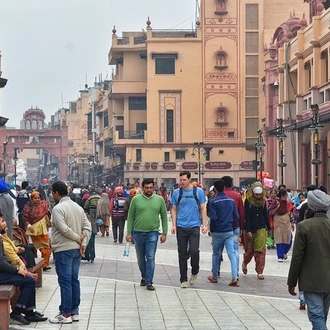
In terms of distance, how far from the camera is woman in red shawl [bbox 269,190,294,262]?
A: 17609 millimetres

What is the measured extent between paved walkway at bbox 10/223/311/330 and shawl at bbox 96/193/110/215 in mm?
8438

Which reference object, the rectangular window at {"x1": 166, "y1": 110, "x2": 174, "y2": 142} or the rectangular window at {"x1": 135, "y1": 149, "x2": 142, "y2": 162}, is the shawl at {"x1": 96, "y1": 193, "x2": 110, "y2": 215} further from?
the rectangular window at {"x1": 135, "y1": 149, "x2": 142, "y2": 162}

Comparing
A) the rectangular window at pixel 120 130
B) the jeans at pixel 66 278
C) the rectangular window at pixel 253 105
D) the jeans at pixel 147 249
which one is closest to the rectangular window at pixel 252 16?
the rectangular window at pixel 253 105

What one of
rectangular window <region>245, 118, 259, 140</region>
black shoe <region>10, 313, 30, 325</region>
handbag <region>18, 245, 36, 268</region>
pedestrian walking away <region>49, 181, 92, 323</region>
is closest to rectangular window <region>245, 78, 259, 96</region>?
rectangular window <region>245, 118, 259, 140</region>

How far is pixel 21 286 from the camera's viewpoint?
998 cm

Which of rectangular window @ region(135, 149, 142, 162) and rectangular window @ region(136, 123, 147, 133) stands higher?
rectangular window @ region(136, 123, 147, 133)

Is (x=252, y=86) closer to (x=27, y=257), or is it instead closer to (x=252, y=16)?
(x=252, y=16)

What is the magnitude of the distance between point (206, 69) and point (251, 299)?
5976 centimetres

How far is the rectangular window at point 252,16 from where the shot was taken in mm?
70250

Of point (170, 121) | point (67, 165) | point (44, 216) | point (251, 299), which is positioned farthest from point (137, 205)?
point (67, 165)

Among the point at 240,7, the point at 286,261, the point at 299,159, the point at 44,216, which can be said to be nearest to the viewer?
the point at 44,216

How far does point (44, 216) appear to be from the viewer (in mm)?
15805

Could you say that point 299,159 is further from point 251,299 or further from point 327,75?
point 251,299

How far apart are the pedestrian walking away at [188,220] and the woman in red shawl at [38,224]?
3.09m
